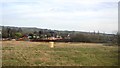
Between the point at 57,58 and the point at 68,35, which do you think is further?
the point at 68,35

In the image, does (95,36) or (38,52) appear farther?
(95,36)

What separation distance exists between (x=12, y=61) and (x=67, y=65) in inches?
119

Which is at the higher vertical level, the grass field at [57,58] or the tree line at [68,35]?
the tree line at [68,35]

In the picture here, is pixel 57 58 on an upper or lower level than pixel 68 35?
lower

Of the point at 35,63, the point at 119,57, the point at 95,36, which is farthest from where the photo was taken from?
the point at 95,36

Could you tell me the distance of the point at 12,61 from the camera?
13.3m

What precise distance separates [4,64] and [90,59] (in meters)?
5.72

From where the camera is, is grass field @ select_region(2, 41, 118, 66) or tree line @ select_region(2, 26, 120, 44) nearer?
grass field @ select_region(2, 41, 118, 66)

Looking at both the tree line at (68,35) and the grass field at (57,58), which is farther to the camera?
the tree line at (68,35)

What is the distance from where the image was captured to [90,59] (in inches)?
609

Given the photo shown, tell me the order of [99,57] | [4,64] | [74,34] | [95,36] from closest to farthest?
[4,64] → [99,57] → [74,34] → [95,36]

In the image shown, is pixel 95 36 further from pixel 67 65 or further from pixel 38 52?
pixel 67 65

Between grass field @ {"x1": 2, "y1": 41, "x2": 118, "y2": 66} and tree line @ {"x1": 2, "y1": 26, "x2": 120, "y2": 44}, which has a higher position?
tree line @ {"x1": 2, "y1": 26, "x2": 120, "y2": 44}

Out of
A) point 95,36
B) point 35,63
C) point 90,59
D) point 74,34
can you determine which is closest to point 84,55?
point 90,59
